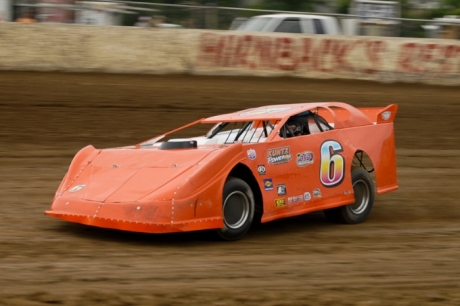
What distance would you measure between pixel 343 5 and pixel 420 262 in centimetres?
1910

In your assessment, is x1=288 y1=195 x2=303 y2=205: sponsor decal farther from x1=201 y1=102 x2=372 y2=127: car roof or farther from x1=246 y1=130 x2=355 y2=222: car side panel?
x1=201 y1=102 x2=372 y2=127: car roof

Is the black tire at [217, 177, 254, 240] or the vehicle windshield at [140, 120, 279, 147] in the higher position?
the vehicle windshield at [140, 120, 279, 147]

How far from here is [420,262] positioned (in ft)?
22.6

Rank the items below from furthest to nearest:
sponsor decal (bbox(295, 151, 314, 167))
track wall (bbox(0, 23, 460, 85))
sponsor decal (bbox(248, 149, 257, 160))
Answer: track wall (bbox(0, 23, 460, 85)), sponsor decal (bbox(295, 151, 314, 167)), sponsor decal (bbox(248, 149, 257, 160))

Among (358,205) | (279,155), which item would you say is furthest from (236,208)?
(358,205)

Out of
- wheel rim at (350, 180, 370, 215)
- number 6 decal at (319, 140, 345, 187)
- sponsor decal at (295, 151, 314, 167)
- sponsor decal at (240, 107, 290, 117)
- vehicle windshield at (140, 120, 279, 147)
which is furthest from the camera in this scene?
wheel rim at (350, 180, 370, 215)

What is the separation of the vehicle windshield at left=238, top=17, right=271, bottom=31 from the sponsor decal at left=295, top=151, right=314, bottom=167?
37.4 ft

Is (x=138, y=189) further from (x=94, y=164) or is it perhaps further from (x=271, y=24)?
(x=271, y=24)

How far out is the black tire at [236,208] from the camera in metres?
7.25

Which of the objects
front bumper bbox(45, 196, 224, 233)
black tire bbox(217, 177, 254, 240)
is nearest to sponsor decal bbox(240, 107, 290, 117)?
black tire bbox(217, 177, 254, 240)

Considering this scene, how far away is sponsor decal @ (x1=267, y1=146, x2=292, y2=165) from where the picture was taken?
7609 mm

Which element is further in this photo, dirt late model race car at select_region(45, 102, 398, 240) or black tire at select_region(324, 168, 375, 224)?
black tire at select_region(324, 168, 375, 224)

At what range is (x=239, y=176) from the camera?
7590mm

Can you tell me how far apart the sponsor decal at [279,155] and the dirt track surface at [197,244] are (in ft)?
2.37
